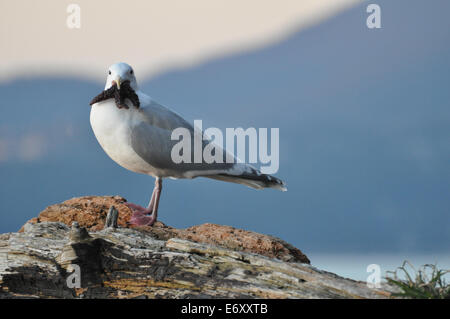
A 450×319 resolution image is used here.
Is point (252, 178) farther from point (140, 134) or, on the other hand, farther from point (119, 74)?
point (119, 74)

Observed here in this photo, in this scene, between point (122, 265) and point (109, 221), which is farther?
point (109, 221)

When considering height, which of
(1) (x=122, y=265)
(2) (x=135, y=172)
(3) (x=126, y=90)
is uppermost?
(3) (x=126, y=90)

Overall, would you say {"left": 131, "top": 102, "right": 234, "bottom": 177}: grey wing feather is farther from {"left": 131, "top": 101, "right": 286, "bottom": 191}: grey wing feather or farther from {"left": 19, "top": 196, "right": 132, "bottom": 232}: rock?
{"left": 19, "top": 196, "right": 132, "bottom": 232}: rock

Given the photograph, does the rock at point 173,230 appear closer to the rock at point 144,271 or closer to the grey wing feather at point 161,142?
the rock at point 144,271

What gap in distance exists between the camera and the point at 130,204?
730 cm

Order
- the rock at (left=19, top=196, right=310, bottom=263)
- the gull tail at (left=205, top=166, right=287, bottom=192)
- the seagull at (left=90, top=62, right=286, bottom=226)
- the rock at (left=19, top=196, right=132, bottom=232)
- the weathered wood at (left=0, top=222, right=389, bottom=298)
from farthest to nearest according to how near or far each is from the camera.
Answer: the gull tail at (left=205, top=166, right=287, bottom=192) < the rock at (left=19, top=196, right=132, bottom=232) < the seagull at (left=90, top=62, right=286, bottom=226) < the rock at (left=19, top=196, right=310, bottom=263) < the weathered wood at (left=0, top=222, right=389, bottom=298)

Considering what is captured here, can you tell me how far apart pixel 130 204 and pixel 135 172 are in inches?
19.5

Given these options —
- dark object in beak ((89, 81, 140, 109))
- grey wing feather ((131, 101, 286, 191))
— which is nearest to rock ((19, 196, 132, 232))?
grey wing feather ((131, 101, 286, 191))

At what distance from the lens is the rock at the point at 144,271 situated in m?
5.30

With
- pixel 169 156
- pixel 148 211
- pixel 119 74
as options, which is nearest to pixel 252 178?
pixel 169 156

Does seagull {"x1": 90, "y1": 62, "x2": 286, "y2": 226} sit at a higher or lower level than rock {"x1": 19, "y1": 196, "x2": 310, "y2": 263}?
higher

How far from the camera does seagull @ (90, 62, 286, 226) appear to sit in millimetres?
6648
